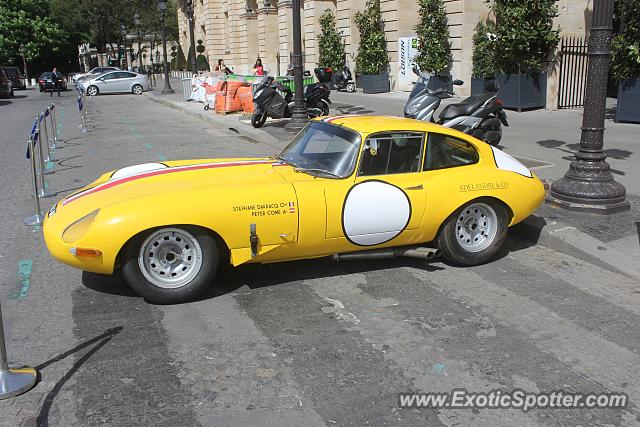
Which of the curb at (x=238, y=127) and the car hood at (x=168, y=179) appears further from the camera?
the curb at (x=238, y=127)

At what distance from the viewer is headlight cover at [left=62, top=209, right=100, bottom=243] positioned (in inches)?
174

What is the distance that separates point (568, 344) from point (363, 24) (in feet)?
78.7

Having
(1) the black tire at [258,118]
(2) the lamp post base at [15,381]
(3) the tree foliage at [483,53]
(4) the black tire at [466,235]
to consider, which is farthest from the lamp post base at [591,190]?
(3) the tree foliage at [483,53]

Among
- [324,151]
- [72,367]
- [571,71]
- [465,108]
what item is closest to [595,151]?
[465,108]

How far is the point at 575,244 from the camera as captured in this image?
6.09 meters

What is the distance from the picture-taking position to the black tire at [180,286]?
4.50 metres

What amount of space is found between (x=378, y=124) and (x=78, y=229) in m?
2.73

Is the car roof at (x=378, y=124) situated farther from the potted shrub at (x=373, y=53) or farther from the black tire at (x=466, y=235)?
the potted shrub at (x=373, y=53)

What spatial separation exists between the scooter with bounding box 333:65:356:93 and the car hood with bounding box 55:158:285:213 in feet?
73.3

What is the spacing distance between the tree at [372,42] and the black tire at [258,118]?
1143cm

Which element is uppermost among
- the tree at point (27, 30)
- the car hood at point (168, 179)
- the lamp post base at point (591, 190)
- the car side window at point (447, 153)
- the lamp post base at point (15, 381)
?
the tree at point (27, 30)

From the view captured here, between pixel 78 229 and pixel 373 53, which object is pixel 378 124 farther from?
pixel 373 53

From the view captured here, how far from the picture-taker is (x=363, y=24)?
26234 millimetres

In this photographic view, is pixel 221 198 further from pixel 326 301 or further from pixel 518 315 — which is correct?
pixel 518 315
